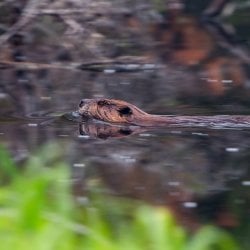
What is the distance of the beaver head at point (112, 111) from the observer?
8.70 m

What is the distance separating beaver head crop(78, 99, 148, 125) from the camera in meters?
8.70

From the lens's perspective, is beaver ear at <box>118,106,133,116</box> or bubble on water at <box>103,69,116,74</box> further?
bubble on water at <box>103,69,116,74</box>

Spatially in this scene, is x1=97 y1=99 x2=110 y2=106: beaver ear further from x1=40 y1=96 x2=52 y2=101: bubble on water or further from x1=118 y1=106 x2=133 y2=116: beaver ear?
x1=40 y1=96 x2=52 y2=101: bubble on water

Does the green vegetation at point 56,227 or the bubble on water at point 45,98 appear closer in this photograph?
the green vegetation at point 56,227

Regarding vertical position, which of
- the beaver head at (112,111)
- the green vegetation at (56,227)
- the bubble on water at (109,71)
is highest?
the green vegetation at (56,227)

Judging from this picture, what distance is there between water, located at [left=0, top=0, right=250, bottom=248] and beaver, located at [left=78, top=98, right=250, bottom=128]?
7 centimetres

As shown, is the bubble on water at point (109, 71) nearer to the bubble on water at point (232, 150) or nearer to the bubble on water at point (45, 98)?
the bubble on water at point (45, 98)

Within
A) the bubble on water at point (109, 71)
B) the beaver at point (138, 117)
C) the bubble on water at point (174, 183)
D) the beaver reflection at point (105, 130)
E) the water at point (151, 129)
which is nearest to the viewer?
the water at point (151, 129)

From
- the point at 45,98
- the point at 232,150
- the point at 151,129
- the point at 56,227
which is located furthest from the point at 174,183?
the point at 56,227

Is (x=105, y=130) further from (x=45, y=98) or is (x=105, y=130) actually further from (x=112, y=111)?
(x=45, y=98)

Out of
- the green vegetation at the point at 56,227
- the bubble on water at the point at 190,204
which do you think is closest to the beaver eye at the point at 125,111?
the bubble on water at the point at 190,204

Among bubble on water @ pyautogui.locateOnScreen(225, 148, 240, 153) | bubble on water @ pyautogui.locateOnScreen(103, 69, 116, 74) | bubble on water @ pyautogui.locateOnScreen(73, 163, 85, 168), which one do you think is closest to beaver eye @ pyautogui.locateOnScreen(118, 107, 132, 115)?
bubble on water @ pyautogui.locateOnScreen(225, 148, 240, 153)

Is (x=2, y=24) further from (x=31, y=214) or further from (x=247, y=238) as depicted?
(x=31, y=214)

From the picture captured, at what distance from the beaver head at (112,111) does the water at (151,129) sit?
0.08 meters
